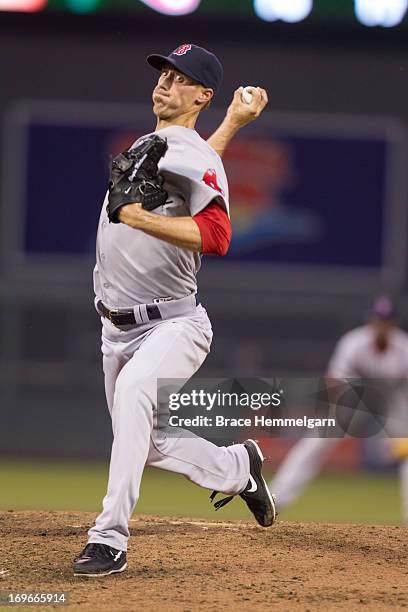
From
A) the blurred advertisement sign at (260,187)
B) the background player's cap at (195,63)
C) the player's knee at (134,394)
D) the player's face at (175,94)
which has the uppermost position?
the blurred advertisement sign at (260,187)

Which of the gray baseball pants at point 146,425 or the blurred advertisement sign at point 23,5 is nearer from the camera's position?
the gray baseball pants at point 146,425

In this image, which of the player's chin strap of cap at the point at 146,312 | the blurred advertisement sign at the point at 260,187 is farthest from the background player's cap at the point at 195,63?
the blurred advertisement sign at the point at 260,187

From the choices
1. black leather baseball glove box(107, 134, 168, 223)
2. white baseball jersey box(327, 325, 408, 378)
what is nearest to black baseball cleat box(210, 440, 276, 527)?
black leather baseball glove box(107, 134, 168, 223)

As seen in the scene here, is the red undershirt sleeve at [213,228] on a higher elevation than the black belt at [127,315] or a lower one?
higher

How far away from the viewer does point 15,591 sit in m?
3.42

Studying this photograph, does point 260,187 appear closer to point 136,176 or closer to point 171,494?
point 171,494

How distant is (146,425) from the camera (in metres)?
3.64

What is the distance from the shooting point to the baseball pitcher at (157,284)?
11.8 ft

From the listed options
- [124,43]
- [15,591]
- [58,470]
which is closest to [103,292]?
[15,591]

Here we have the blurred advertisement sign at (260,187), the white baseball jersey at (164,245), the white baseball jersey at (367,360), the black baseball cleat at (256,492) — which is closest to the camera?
the white baseball jersey at (164,245)

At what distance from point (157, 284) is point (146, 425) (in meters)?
0.46
